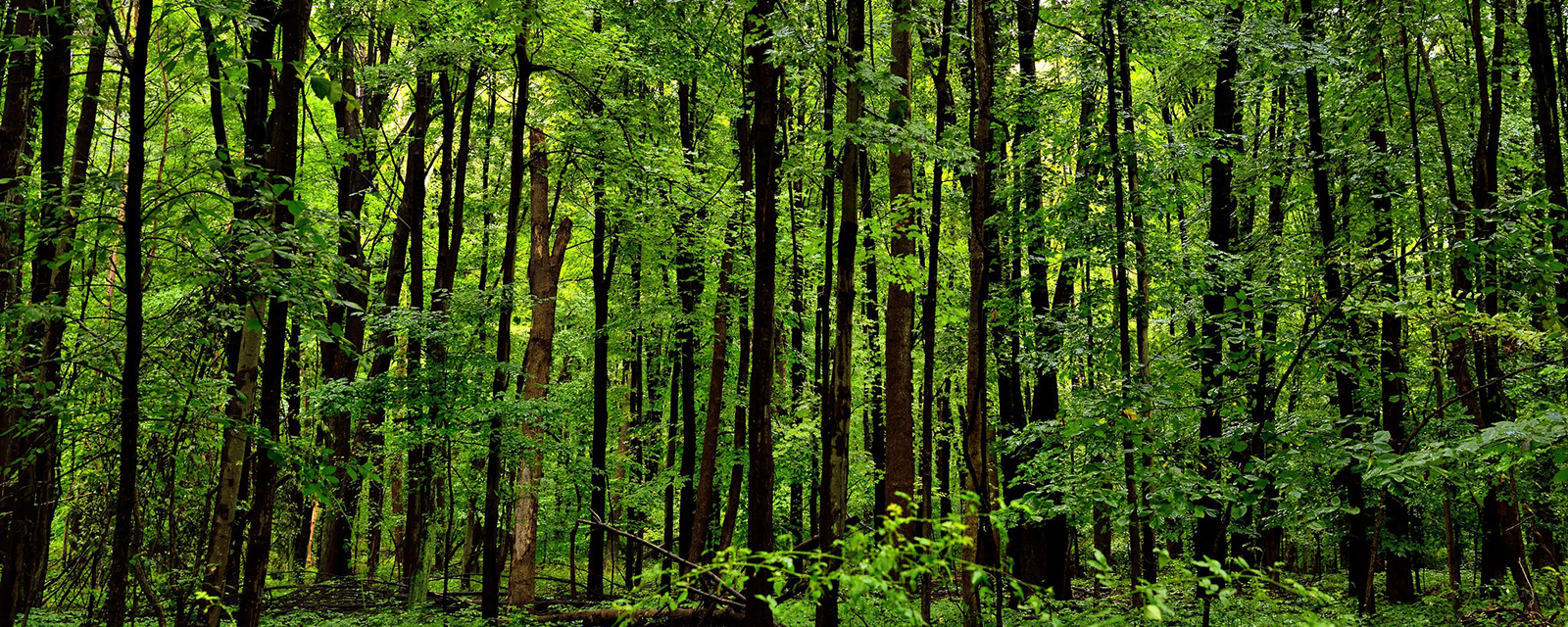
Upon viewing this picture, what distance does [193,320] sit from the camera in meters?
5.59

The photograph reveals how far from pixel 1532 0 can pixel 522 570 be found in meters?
13.6

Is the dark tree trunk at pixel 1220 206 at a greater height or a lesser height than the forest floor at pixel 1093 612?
greater

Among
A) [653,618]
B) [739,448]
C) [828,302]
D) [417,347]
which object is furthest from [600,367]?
[828,302]

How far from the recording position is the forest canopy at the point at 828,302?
5.08 metres

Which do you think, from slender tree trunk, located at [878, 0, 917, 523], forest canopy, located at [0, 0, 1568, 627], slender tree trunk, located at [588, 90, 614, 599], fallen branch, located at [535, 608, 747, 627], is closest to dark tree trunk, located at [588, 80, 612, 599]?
slender tree trunk, located at [588, 90, 614, 599]

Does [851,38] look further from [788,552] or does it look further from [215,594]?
[215,594]

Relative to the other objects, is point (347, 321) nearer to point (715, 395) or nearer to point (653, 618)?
point (715, 395)

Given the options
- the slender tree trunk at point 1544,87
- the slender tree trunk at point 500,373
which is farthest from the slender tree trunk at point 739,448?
the slender tree trunk at point 1544,87

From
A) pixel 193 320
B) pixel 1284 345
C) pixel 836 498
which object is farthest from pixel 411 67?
pixel 1284 345

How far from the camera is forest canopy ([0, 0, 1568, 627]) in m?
5.08

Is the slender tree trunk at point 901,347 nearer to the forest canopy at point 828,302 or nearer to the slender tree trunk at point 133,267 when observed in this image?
the forest canopy at point 828,302

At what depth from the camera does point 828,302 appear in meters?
10.0

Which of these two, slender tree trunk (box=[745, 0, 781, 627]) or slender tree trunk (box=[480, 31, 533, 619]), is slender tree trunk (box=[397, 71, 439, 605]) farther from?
slender tree trunk (box=[745, 0, 781, 627])

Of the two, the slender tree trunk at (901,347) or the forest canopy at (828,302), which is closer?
the forest canopy at (828,302)
